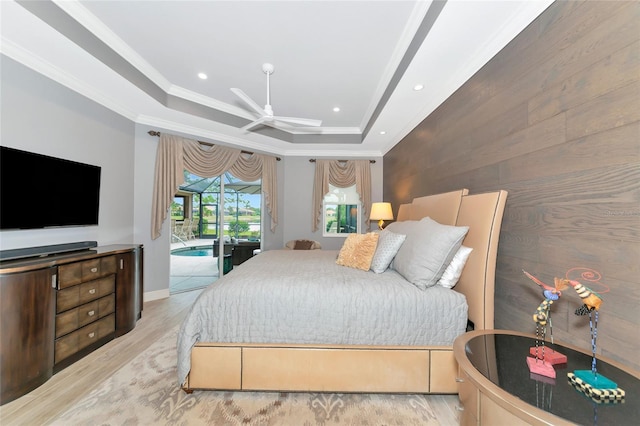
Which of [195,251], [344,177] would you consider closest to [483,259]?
[344,177]

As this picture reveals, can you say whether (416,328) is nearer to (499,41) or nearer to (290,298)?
(290,298)

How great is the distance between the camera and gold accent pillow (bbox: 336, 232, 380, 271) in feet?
7.09

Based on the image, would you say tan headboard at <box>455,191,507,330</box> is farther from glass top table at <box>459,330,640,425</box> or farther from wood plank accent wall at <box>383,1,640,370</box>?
glass top table at <box>459,330,640,425</box>

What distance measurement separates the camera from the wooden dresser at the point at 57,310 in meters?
1.64

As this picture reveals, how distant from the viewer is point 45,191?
2.22 m

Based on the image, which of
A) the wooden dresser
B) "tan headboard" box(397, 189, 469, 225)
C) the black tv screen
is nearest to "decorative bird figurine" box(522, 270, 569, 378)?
"tan headboard" box(397, 189, 469, 225)

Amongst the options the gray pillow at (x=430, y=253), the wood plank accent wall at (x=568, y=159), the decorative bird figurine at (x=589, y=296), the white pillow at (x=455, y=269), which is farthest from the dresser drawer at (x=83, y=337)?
the wood plank accent wall at (x=568, y=159)

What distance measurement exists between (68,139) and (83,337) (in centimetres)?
197

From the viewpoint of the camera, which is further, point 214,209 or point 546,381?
point 214,209

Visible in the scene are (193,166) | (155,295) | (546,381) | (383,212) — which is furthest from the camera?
(383,212)

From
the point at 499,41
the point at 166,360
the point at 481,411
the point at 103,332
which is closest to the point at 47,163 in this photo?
the point at 103,332

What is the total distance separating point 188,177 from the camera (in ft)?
13.2

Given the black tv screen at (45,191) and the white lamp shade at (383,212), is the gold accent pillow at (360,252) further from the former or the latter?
the black tv screen at (45,191)

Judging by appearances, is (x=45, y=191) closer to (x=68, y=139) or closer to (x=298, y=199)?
(x=68, y=139)
